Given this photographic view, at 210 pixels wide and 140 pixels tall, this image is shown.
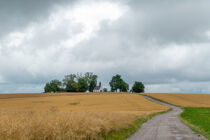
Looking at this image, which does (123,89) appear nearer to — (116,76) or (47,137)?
(116,76)

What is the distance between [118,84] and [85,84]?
77.8ft

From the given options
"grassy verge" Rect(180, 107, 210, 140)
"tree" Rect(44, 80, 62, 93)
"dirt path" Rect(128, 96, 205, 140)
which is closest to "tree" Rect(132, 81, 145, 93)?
"tree" Rect(44, 80, 62, 93)

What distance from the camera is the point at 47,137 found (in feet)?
35.0

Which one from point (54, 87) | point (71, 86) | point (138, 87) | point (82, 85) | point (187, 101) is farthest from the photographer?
point (54, 87)

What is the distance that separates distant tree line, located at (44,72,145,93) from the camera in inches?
6211

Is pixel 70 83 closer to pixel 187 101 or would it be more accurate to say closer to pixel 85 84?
pixel 85 84

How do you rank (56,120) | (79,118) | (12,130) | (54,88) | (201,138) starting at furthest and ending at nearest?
(54,88) → (201,138) → (79,118) → (56,120) → (12,130)

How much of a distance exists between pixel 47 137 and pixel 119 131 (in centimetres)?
879

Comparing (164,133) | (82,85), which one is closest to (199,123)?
(164,133)

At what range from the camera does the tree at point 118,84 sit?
167 m

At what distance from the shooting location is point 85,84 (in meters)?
157

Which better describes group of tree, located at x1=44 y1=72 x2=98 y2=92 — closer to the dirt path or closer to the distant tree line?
the distant tree line

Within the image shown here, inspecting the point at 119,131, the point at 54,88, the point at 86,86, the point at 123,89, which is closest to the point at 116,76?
the point at 123,89

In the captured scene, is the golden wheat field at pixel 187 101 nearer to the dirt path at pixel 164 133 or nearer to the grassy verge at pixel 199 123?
the grassy verge at pixel 199 123
